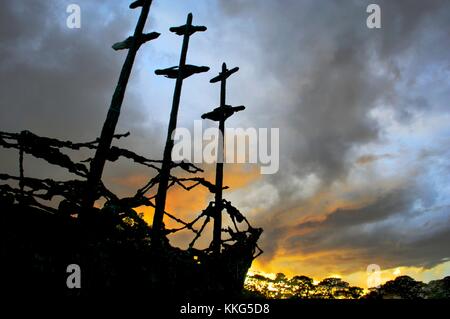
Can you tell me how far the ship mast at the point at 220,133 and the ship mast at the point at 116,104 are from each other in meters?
5.50

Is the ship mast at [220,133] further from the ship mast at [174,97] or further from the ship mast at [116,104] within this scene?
the ship mast at [116,104]

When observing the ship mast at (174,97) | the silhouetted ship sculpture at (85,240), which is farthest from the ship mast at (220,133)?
the silhouetted ship sculpture at (85,240)

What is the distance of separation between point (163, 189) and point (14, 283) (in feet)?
17.3

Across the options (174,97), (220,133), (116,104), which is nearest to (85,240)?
(116,104)

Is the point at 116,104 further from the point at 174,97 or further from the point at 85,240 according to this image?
the point at 174,97

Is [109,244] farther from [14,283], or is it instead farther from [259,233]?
[259,233]

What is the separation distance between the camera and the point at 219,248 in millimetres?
10664

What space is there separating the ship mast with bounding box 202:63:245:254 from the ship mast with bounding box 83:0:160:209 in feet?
18.0

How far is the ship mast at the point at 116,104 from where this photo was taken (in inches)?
148

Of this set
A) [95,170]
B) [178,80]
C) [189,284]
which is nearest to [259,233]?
[178,80]

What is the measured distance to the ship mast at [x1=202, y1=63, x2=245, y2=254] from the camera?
10719mm

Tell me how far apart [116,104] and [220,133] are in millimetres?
6895

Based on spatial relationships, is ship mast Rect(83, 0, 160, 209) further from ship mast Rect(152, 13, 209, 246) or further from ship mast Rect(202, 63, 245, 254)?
ship mast Rect(202, 63, 245, 254)

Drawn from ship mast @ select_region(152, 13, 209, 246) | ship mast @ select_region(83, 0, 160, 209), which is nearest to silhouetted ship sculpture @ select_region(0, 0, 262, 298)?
ship mast @ select_region(83, 0, 160, 209)
